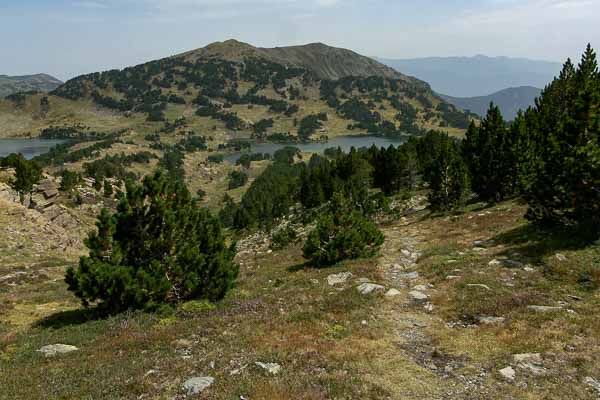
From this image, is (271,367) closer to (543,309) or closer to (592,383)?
(592,383)

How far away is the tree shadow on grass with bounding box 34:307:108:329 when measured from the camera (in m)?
17.7

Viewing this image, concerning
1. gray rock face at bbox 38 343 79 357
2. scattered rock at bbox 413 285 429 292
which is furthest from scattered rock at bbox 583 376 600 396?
gray rock face at bbox 38 343 79 357

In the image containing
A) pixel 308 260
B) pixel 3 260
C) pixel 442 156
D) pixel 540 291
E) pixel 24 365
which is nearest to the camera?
pixel 24 365

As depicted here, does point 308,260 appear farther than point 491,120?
No

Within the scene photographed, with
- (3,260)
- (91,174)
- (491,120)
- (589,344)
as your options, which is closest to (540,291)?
(589,344)

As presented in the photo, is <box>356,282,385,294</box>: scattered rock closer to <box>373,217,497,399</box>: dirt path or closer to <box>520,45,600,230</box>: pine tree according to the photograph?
<box>373,217,497,399</box>: dirt path

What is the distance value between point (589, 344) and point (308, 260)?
20574 millimetres

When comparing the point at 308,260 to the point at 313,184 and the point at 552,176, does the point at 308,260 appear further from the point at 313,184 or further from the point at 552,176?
the point at 313,184

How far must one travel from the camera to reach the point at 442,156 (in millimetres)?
48188

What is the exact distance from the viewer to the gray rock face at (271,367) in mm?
10848

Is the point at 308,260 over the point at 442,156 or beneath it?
beneath

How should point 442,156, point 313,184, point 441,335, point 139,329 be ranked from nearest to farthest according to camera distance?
1. point 441,335
2. point 139,329
3. point 442,156
4. point 313,184

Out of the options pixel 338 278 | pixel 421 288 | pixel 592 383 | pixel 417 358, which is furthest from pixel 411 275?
pixel 592 383

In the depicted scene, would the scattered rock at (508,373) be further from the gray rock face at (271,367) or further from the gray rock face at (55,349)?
the gray rock face at (55,349)
